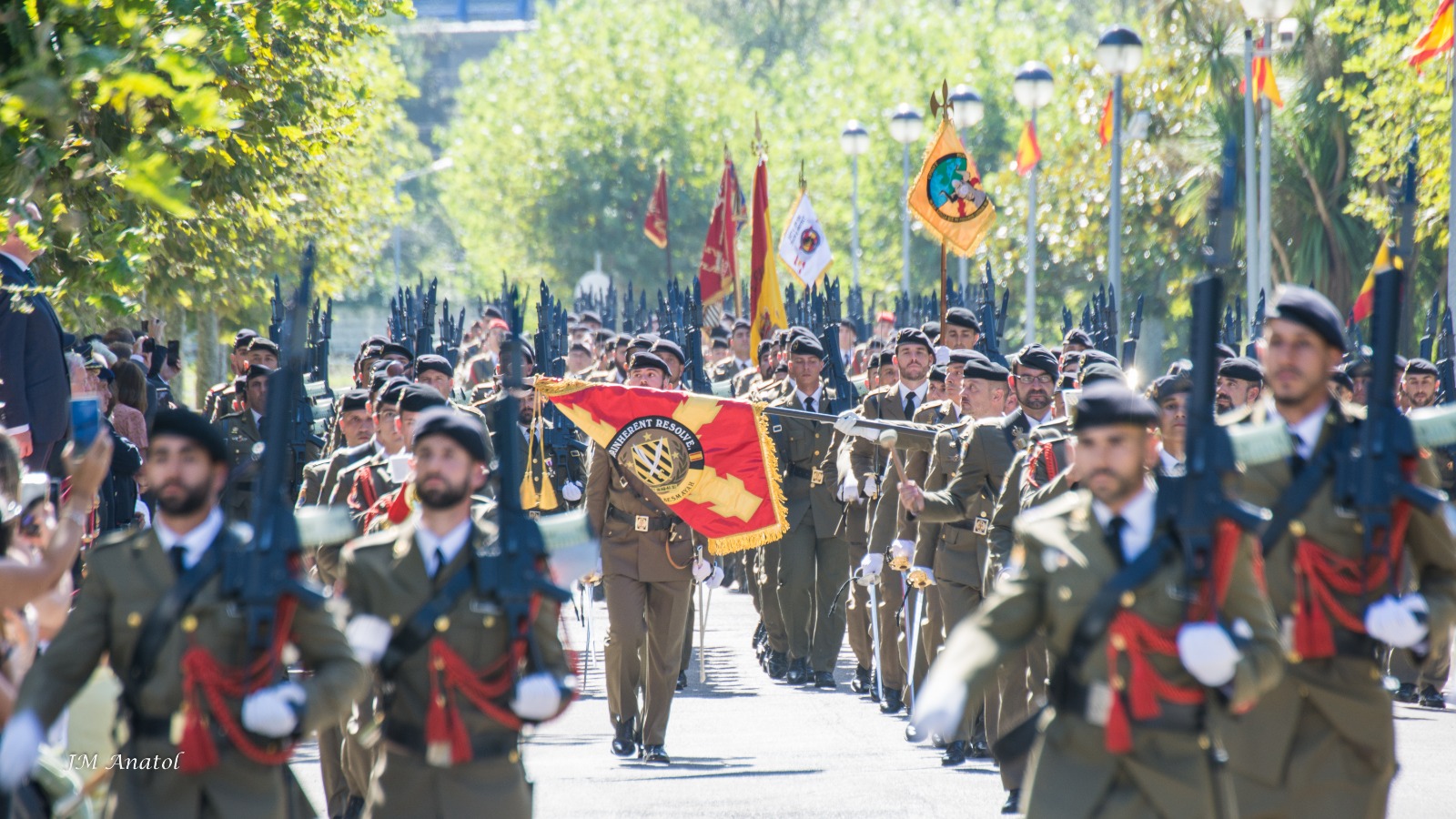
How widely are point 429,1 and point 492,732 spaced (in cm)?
10361

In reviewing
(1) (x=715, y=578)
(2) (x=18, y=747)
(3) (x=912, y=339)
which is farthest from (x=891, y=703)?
(2) (x=18, y=747)

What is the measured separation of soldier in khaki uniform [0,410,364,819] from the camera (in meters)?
5.58

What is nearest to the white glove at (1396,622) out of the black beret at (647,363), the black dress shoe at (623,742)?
the black dress shoe at (623,742)

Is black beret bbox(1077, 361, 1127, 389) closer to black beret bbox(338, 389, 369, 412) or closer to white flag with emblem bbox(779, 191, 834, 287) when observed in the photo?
black beret bbox(338, 389, 369, 412)

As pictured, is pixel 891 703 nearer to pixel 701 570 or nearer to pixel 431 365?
pixel 701 570

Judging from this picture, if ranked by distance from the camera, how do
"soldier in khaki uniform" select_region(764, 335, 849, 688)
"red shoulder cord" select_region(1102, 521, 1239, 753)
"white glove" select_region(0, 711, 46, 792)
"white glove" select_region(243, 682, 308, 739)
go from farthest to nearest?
1. "soldier in khaki uniform" select_region(764, 335, 849, 688)
2. "red shoulder cord" select_region(1102, 521, 1239, 753)
3. "white glove" select_region(243, 682, 308, 739)
4. "white glove" select_region(0, 711, 46, 792)

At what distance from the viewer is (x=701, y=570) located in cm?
1222

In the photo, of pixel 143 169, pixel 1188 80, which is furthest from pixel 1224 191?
pixel 1188 80

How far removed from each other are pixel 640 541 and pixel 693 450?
822mm

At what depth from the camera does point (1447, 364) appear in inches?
584

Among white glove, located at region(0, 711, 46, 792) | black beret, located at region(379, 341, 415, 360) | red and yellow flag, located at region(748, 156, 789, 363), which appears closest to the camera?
white glove, located at region(0, 711, 46, 792)

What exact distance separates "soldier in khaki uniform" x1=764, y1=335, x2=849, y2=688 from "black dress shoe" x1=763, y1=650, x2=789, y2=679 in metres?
0.21

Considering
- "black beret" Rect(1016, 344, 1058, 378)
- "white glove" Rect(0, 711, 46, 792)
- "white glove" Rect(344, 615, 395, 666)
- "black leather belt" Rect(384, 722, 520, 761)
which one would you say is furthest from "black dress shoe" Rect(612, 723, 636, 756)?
"white glove" Rect(0, 711, 46, 792)

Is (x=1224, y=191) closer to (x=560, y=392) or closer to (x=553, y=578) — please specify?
(x=553, y=578)
